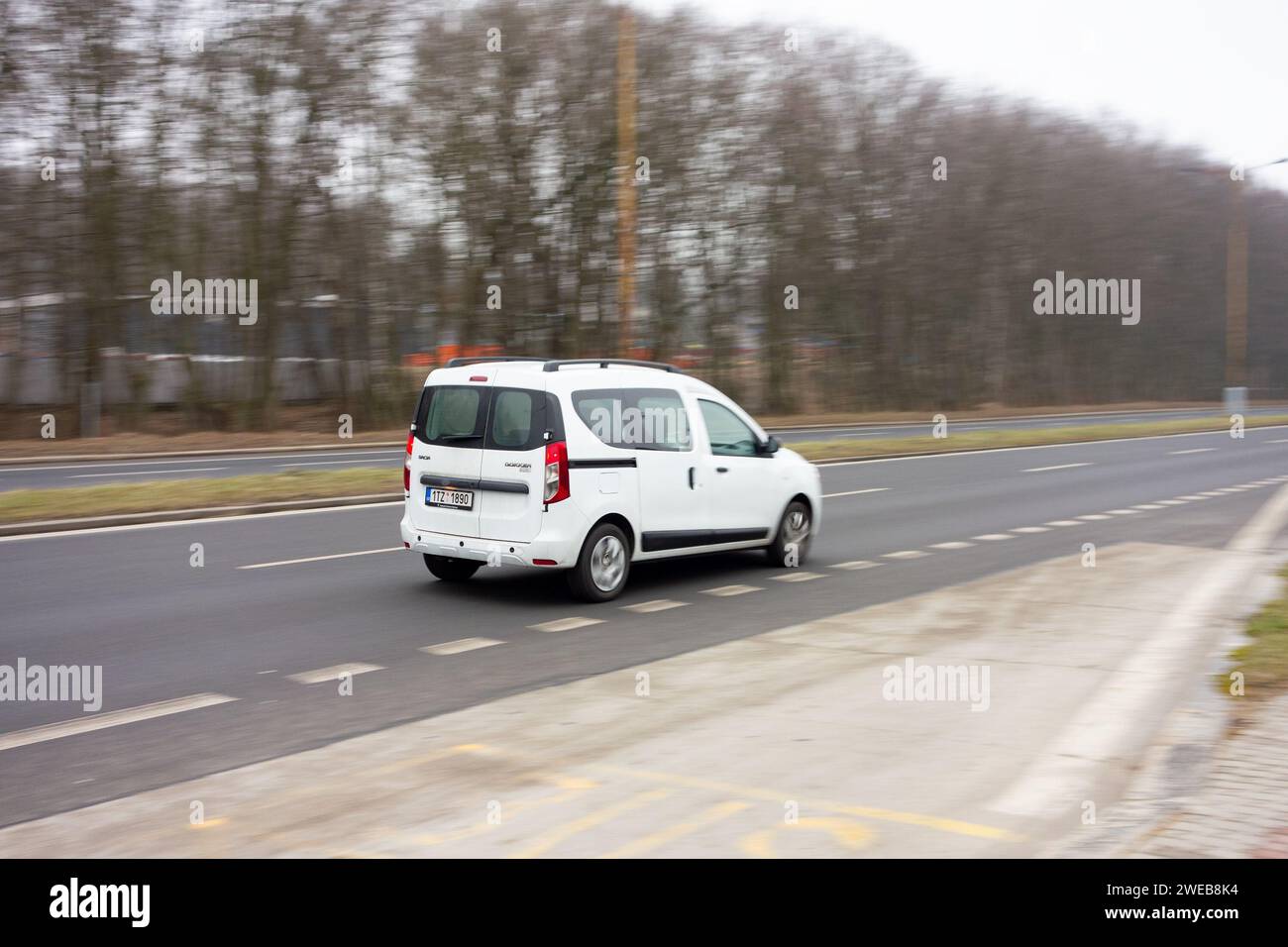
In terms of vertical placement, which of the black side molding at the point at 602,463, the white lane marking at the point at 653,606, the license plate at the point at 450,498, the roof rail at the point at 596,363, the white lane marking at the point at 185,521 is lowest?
the white lane marking at the point at 653,606

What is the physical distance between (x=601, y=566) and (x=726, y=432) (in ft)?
7.22

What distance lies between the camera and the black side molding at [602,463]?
33.5 ft

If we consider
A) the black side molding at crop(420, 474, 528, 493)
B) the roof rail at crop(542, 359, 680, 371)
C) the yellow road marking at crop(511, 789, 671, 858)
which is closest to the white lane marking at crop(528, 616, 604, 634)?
the black side molding at crop(420, 474, 528, 493)

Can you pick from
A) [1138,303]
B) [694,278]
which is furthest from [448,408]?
[1138,303]

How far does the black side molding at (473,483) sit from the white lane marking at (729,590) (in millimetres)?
2005

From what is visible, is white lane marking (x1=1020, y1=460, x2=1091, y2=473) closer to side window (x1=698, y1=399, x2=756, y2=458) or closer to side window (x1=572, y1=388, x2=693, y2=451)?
side window (x1=698, y1=399, x2=756, y2=458)

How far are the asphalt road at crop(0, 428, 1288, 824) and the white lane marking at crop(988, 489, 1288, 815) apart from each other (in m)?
2.21

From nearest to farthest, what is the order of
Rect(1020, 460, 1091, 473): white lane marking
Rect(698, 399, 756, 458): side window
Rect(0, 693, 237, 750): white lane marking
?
Rect(0, 693, 237, 750): white lane marking < Rect(698, 399, 756, 458): side window < Rect(1020, 460, 1091, 473): white lane marking

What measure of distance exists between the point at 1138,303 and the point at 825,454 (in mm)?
49238

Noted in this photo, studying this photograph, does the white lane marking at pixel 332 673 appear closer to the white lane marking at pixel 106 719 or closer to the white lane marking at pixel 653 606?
the white lane marking at pixel 106 719

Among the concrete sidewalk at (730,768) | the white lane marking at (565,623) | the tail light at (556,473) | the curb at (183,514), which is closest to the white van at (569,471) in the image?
the tail light at (556,473)

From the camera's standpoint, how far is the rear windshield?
1022 centimetres

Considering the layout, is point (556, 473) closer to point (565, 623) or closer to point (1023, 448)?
point (565, 623)
